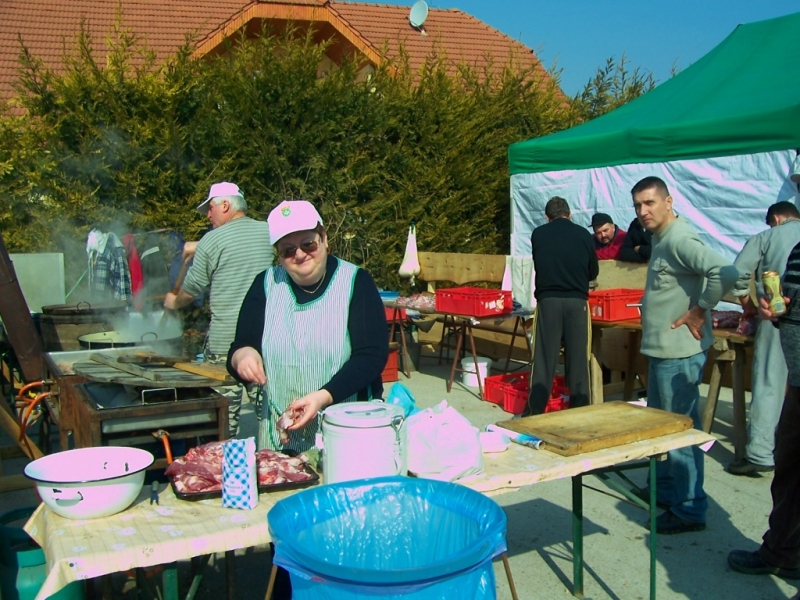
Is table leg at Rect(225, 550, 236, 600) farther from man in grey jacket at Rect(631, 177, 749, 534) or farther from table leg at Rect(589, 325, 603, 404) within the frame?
table leg at Rect(589, 325, 603, 404)

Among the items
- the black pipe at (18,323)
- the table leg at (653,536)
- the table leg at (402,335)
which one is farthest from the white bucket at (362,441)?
the table leg at (402,335)

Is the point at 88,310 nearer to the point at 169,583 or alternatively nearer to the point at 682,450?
the point at 169,583

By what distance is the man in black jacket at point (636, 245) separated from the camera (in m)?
7.28

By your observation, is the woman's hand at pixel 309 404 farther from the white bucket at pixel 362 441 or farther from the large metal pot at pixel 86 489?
the large metal pot at pixel 86 489

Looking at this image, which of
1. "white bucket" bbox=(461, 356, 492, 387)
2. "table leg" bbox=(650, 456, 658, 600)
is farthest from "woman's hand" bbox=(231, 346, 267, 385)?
"white bucket" bbox=(461, 356, 492, 387)

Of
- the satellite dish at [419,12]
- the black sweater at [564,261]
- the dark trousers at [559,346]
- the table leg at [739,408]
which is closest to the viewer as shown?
the table leg at [739,408]

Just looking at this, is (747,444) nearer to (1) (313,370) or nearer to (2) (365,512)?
(1) (313,370)

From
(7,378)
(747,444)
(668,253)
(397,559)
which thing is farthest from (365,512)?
(7,378)

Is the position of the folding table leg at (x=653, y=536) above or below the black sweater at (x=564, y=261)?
below

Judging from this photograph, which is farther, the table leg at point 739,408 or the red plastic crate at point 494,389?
the red plastic crate at point 494,389

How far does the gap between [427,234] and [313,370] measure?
7.85 metres

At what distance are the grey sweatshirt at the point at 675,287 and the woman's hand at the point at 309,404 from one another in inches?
86.3

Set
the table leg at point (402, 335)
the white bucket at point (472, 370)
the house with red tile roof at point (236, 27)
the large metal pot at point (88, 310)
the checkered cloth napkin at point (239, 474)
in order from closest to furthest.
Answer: the checkered cloth napkin at point (239, 474) → the large metal pot at point (88, 310) → the white bucket at point (472, 370) → the table leg at point (402, 335) → the house with red tile roof at point (236, 27)

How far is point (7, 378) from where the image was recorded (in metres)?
6.63
